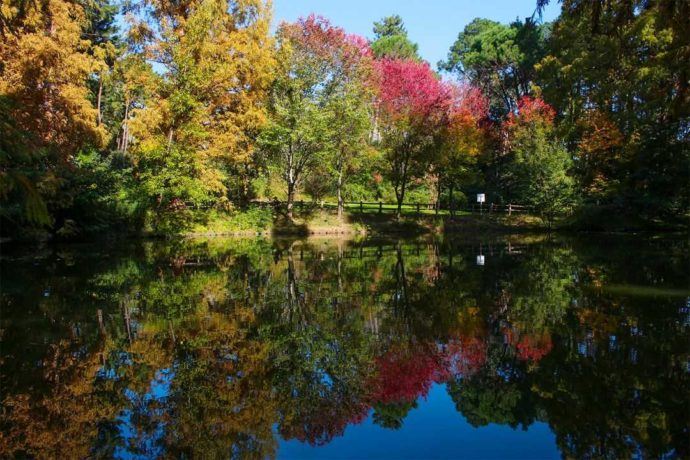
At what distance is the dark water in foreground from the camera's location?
4863 mm

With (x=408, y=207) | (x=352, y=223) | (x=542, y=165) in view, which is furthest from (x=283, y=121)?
(x=542, y=165)

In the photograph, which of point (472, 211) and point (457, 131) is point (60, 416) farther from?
point (472, 211)

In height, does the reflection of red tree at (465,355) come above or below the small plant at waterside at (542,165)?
below

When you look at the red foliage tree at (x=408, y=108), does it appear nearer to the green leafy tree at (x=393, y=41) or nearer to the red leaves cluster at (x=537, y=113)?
the red leaves cluster at (x=537, y=113)

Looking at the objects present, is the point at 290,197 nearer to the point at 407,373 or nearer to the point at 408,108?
the point at 408,108

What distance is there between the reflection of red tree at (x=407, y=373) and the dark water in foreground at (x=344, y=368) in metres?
0.03

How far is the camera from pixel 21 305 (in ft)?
33.0

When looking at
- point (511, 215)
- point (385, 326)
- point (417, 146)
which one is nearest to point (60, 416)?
point (385, 326)

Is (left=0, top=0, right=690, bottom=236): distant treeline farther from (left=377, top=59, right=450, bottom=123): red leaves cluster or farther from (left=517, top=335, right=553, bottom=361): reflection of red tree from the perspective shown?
(left=517, top=335, right=553, bottom=361): reflection of red tree

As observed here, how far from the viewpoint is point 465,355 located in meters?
7.25

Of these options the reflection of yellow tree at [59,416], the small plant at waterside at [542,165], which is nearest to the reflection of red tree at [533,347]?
the reflection of yellow tree at [59,416]

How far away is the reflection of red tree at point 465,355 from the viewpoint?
6702mm

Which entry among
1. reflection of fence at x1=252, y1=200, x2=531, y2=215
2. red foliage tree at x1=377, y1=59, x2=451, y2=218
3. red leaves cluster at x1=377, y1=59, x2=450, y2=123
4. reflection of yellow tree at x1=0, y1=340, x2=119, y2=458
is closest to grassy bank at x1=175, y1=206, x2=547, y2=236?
reflection of fence at x1=252, y1=200, x2=531, y2=215

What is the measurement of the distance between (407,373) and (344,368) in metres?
0.79
